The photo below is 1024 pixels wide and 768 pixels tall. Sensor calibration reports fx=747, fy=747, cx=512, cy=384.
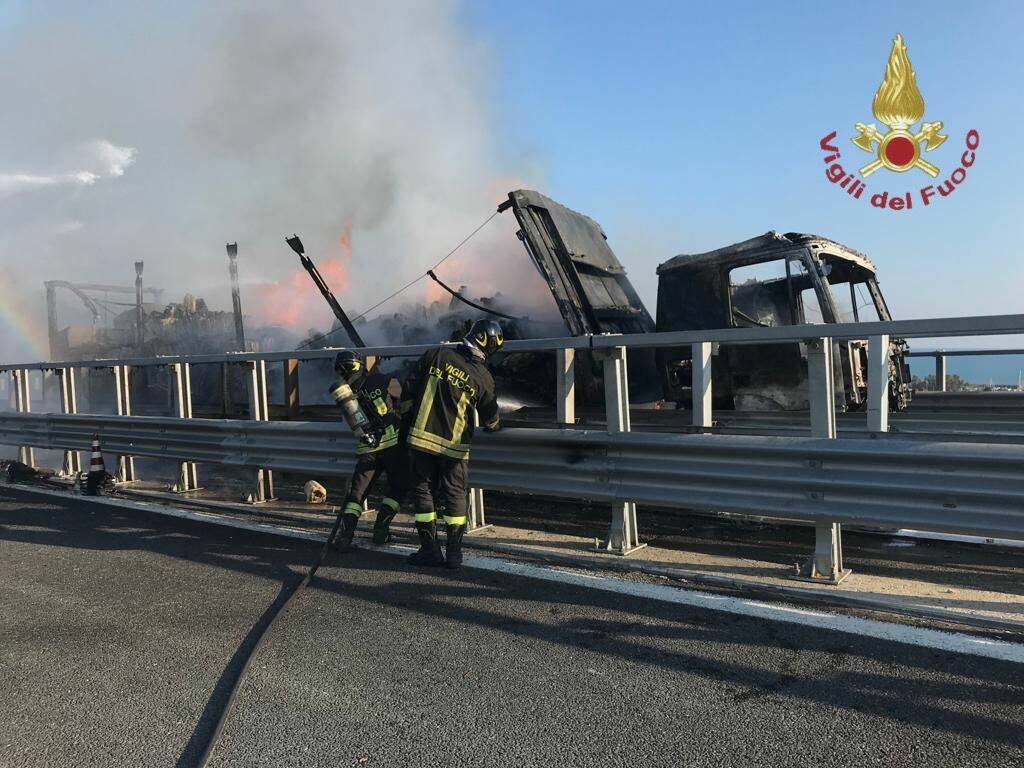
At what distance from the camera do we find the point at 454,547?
4.31 m

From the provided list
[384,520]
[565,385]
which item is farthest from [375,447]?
[565,385]

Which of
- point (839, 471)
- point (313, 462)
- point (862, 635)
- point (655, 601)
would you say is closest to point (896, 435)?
point (839, 471)

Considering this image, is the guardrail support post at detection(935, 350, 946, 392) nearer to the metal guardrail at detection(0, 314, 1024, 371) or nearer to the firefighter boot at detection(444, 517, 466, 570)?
the metal guardrail at detection(0, 314, 1024, 371)

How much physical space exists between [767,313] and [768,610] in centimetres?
386

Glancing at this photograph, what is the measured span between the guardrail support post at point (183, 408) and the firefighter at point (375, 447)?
293 cm

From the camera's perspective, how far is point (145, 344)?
14.1 m

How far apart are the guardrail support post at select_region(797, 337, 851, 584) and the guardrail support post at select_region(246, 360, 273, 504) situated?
15.0 feet

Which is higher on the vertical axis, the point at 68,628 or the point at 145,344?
the point at 145,344

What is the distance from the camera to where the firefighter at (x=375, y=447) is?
4.95 metres

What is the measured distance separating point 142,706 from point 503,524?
10.2ft

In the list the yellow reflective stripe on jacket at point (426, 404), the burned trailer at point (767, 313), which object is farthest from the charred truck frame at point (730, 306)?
the yellow reflective stripe on jacket at point (426, 404)

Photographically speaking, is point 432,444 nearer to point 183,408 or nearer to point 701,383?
point 701,383

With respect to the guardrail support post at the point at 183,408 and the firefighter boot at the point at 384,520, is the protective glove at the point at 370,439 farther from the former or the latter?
the guardrail support post at the point at 183,408

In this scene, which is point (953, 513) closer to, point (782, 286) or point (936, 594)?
point (936, 594)
